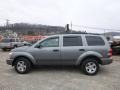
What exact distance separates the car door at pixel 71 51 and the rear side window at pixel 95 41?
359mm

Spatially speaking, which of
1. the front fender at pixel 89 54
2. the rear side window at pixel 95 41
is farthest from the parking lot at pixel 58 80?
the rear side window at pixel 95 41

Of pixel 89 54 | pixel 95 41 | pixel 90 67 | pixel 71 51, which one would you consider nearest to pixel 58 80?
pixel 71 51

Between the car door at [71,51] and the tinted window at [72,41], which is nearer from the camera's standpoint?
the car door at [71,51]

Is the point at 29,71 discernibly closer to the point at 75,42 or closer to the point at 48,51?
the point at 48,51

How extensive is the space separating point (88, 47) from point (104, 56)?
2.55ft

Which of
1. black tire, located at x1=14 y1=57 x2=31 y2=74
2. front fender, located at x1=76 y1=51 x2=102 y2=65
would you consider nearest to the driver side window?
black tire, located at x1=14 y1=57 x2=31 y2=74

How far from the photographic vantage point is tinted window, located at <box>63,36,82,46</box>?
7.14m

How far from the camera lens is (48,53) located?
23.1ft

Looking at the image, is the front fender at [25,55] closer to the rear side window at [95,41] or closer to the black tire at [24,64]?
the black tire at [24,64]

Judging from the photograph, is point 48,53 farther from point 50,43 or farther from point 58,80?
point 58,80

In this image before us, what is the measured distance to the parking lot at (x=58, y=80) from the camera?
5.41 meters

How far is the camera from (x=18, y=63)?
7.20 m

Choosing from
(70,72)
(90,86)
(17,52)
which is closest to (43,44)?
(17,52)

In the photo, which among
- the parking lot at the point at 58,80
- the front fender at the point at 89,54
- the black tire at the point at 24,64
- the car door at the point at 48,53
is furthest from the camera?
the black tire at the point at 24,64
